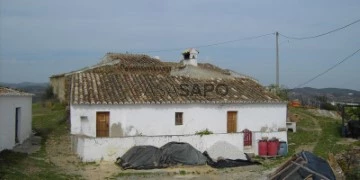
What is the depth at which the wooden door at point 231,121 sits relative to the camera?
23.3m

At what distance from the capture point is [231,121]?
23.5m

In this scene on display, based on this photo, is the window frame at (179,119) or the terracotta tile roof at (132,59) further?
the terracotta tile roof at (132,59)

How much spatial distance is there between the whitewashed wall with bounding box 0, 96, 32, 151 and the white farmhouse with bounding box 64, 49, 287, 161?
2853 millimetres

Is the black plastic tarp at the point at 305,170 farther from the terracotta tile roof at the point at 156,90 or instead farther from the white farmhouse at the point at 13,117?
the white farmhouse at the point at 13,117

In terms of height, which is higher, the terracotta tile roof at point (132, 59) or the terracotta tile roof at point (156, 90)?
the terracotta tile roof at point (132, 59)

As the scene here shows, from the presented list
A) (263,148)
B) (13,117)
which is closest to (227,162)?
(263,148)

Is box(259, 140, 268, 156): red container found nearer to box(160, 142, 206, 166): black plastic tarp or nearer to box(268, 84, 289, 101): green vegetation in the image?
box(160, 142, 206, 166): black plastic tarp

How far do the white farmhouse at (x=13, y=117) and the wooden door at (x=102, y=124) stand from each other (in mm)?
4032

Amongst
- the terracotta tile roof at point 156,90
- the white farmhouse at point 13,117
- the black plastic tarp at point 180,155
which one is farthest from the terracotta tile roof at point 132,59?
the black plastic tarp at point 180,155

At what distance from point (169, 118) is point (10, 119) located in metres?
7.67

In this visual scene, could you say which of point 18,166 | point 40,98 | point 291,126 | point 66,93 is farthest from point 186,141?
point 40,98

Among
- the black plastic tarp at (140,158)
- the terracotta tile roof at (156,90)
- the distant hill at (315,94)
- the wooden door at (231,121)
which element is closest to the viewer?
the black plastic tarp at (140,158)

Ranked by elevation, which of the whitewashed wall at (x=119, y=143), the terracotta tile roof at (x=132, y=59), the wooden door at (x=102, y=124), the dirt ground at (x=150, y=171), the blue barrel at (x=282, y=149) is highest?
the terracotta tile roof at (x=132, y=59)

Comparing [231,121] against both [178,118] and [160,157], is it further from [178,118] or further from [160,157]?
[160,157]
